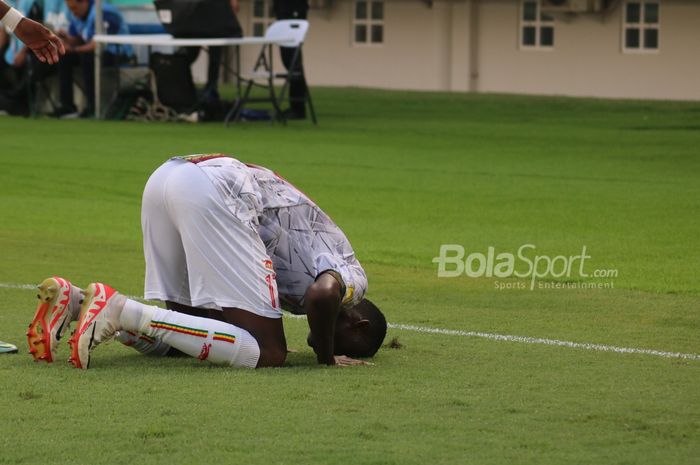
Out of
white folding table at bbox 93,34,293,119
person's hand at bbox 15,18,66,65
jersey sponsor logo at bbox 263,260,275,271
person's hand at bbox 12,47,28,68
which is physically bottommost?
jersey sponsor logo at bbox 263,260,275,271

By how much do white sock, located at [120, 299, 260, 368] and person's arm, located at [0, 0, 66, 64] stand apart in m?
1.39

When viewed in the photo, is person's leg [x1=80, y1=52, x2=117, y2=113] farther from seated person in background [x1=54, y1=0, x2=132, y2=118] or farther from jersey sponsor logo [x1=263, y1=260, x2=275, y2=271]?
jersey sponsor logo [x1=263, y1=260, x2=275, y2=271]

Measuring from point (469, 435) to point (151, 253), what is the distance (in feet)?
6.86

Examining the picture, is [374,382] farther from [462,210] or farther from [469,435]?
[462,210]

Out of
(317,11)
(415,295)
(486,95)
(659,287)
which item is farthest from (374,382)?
(317,11)

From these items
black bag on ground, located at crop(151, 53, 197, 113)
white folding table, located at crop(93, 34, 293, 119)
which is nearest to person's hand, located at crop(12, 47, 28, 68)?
white folding table, located at crop(93, 34, 293, 119)

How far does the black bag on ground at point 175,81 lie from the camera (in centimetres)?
2344

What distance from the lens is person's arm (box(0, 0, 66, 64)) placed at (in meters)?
6.88

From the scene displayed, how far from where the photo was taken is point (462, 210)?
13.5m

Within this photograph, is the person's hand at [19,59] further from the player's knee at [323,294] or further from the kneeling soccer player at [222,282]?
the player's knee at [323,294]

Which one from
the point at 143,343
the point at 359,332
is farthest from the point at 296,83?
the point at 143,343

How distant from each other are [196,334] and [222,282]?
25 cm

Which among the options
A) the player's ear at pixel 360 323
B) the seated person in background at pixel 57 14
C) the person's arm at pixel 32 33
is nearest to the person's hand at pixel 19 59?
the seated person in background at pixel 57 14

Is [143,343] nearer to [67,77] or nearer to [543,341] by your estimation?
[543,341]
